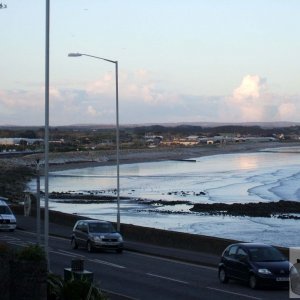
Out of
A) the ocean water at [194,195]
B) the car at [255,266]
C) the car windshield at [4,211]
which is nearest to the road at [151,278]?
the car at [255,266]

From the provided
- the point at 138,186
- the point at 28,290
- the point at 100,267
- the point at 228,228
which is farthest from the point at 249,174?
the point at 28,290

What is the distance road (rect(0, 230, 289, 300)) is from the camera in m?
20.2

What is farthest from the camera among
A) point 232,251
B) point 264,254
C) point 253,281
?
point 232,251

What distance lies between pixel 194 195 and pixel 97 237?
5250 cm

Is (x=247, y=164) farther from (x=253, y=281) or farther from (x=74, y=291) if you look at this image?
(x=74, y=291)

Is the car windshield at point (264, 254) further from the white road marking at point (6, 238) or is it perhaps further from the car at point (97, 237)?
the white road marking at point (6, 238)

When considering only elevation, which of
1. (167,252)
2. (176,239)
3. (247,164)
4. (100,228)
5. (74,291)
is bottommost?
(247,164)

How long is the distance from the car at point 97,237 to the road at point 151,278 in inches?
13.4

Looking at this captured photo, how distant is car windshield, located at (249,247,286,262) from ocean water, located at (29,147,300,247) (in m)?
21.3

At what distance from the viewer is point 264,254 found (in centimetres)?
2197

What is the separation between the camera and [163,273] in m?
25.7

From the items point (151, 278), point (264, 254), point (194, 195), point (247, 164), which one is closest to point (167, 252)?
point (151, 278)

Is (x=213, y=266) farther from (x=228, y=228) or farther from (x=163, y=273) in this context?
(x=228, y=228)

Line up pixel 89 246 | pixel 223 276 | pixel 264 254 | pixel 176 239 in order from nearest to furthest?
pixel 264 254 < pixel 223 276 < pixel 89 246 < pixel 176 239
